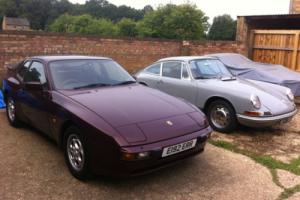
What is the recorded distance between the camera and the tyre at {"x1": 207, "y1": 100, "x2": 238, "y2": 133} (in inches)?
239

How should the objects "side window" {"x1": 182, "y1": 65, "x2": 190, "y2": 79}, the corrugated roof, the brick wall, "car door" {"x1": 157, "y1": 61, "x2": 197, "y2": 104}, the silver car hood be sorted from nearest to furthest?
the silver car hood → "car door" {"x1": 157, "y1": 61, "x2": 197, "y2": 104} → "side window" {"x1": 182, "y1": 65, "x2": 190, "y2": 79} → the brick wall → the corrugated roof

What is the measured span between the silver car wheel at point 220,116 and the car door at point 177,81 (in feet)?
1.71

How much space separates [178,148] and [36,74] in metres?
2.68

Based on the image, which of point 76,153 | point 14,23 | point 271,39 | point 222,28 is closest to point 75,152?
point 76,153

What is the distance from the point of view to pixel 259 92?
619cm

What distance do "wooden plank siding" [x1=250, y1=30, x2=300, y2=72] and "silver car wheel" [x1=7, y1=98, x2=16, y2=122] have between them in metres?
9.32

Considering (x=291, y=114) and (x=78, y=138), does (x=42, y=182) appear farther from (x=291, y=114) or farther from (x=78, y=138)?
(x=291, y=114)

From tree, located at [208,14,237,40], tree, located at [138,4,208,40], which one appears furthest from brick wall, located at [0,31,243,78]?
tree, located at [208,14,237,40]

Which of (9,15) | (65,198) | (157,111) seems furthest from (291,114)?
(9,15)

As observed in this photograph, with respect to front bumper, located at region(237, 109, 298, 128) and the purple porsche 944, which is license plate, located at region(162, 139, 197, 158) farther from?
front bumper, located at region(237, 109, 298, 128)

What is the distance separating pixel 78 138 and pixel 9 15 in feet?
271

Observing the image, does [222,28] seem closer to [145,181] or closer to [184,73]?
[184,73]

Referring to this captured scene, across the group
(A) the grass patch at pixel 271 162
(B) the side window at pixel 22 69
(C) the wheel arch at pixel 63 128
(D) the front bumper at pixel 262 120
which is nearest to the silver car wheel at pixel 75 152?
(C) the wheel arch at pixel 63 128

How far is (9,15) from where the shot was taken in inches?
3046
